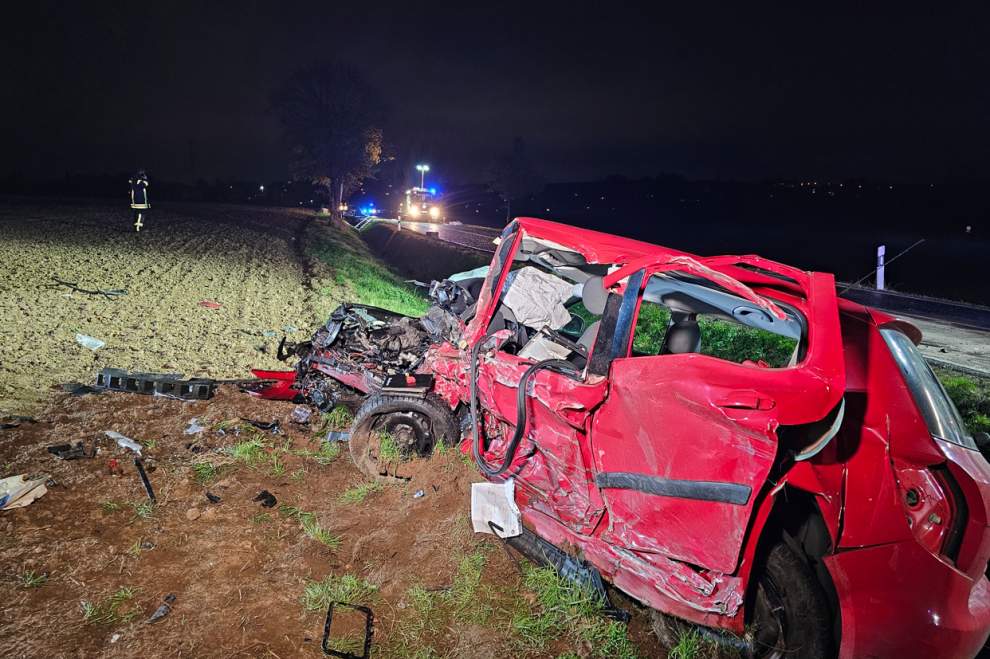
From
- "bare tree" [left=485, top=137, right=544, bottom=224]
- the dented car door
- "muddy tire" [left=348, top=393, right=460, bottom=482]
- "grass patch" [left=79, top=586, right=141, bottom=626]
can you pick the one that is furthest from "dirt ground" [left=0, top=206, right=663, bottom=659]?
"bare tree" [left=485, top=137, right=544, bottom=224]

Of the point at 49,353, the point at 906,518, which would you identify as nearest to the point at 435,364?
the point at 906,518

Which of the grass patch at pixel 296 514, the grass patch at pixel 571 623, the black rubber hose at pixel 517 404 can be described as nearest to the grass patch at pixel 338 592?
the grass patch at pixel 296 514

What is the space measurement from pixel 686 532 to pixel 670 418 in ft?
1.79

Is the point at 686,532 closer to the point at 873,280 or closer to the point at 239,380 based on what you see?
the point at 239,380

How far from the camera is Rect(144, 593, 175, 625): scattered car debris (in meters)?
2.51

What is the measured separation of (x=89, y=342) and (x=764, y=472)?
761 centimetres

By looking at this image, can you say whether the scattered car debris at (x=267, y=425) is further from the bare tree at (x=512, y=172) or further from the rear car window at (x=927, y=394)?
the bare tree at (x=512, y=172)

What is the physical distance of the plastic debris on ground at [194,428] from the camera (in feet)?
14.4

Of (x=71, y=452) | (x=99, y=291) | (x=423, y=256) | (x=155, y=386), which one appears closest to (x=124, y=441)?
(x=71, y=452)

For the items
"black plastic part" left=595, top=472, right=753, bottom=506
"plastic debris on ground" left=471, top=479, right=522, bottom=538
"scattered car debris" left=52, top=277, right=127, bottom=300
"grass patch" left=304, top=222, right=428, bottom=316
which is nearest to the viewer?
"black plastic part" left=595, top=472, right=753, bottom=506

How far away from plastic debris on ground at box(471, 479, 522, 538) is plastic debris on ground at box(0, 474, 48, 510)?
3019mm

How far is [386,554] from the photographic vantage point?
311 cm

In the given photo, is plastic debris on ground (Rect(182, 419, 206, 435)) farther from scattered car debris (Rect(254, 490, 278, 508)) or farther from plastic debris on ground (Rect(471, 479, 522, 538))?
plastic debris on ground (Rect(471, 479, 522, 538))

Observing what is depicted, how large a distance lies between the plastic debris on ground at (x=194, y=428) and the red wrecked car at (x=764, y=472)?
2928 millimetres
